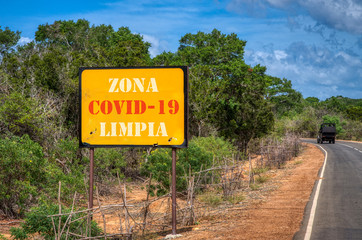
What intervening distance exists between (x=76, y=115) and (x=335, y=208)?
47.1ft

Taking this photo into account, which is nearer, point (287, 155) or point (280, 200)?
point (280, 200)

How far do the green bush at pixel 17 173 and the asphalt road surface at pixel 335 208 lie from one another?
862 centimetres

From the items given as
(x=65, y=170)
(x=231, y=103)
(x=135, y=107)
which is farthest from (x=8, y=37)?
(x=135, y=107)

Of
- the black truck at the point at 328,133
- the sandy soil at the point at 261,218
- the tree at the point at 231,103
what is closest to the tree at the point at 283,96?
the black truck at the point at 328,133

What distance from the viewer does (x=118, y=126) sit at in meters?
10.7

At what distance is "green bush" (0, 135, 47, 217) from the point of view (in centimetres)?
1329

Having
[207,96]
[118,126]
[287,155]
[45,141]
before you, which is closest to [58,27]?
[207,96]

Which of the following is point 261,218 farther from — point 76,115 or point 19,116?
point 76,115

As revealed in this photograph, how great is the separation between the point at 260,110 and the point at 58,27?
3052 cm

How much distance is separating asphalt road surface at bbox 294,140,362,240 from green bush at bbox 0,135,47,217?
28.3 feet

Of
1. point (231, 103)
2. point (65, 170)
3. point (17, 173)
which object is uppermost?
point (231, 103)

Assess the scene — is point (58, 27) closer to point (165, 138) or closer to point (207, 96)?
point (207, 96)

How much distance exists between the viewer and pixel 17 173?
538 inches

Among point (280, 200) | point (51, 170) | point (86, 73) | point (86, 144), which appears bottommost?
point (280, 200)
